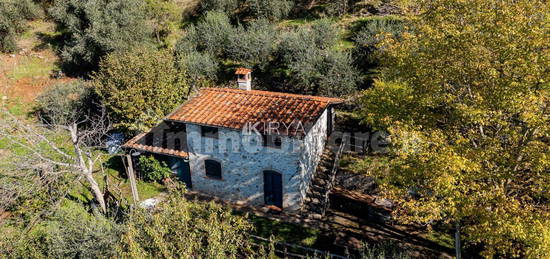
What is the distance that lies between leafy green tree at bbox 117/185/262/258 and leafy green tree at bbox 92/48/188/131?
43.6ft

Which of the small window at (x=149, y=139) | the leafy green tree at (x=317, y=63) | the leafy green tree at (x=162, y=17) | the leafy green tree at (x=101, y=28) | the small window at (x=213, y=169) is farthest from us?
the leafy green tree at (x=162, y=17)

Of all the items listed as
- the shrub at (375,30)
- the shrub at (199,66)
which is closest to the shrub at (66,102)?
the shrub at (199,66)

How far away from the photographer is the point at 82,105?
28.6 metres

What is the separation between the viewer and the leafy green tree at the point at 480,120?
10.2 meters

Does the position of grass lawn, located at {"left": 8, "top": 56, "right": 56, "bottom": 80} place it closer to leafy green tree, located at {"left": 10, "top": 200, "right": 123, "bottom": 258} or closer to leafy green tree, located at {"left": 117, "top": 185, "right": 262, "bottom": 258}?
leafy green tree, located at {"left": 10, "top": 200, "right": 123, "bottom": 258}

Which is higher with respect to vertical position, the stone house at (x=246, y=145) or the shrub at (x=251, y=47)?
the shrub at (x=251, y=47)

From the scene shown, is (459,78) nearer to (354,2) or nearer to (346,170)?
(346,170)

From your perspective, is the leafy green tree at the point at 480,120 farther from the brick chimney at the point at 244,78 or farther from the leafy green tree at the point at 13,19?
the leafy green tree at the point at 13,19

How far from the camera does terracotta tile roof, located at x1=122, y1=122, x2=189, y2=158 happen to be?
2025 cm

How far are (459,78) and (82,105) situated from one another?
2672 cm

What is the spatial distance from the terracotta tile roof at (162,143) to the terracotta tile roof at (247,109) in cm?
218

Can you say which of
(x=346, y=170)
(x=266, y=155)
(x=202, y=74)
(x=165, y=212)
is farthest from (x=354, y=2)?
(x=165, y=212)

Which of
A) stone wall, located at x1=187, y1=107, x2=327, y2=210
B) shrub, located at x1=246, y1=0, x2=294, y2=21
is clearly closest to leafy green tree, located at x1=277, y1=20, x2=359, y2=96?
shrub, located at x1=246, y1=0, x2=294, y2=21

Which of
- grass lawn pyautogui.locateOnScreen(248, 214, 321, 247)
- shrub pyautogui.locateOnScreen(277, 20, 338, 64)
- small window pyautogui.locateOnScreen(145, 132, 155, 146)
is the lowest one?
grass lawn pyautogui.locateOnScreen(248, 214, 321, 247)
